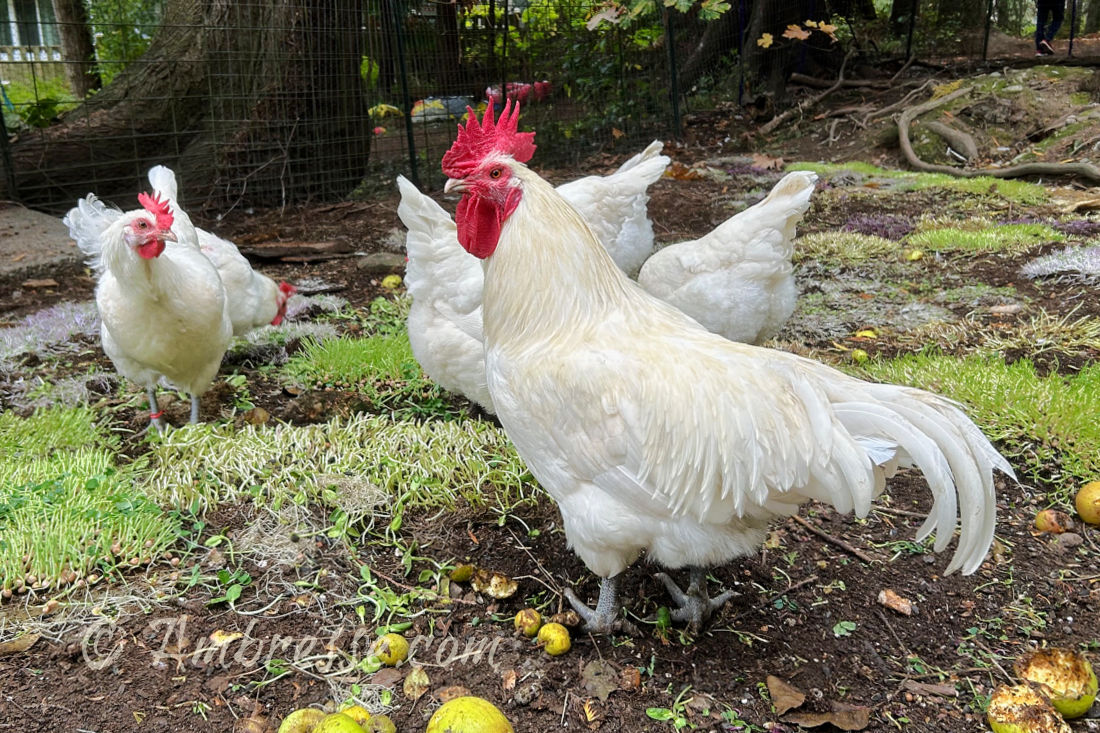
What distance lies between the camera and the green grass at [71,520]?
3137 millimetres

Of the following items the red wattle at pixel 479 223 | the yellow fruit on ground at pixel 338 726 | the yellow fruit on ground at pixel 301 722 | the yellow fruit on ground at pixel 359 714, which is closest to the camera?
the yellow fruit on ground at pixel 338 726

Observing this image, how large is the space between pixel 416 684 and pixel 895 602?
78.6 inches

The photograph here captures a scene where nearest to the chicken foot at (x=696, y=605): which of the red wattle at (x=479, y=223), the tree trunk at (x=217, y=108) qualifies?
the red wattle at (x=479, y=223)

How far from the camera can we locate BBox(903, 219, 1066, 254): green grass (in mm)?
7391

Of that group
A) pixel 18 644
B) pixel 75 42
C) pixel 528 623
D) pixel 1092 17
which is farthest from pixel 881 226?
pixel 1092 17

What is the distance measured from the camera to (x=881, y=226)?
8.73 metres

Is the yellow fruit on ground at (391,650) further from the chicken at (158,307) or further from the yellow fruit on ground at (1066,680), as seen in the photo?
the chicken at (158,307)

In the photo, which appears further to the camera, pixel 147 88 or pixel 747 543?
pixel 147 88

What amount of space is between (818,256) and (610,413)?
601 cm

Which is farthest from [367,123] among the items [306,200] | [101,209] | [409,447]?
[409,447]

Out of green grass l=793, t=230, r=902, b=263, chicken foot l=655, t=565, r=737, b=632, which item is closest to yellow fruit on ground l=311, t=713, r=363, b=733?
chicken foot l=655, t=565, r=737, b=632

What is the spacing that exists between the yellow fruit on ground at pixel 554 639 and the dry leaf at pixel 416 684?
1.51 ft

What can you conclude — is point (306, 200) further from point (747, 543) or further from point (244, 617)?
point (747, 543)

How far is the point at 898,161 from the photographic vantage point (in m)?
12.7
